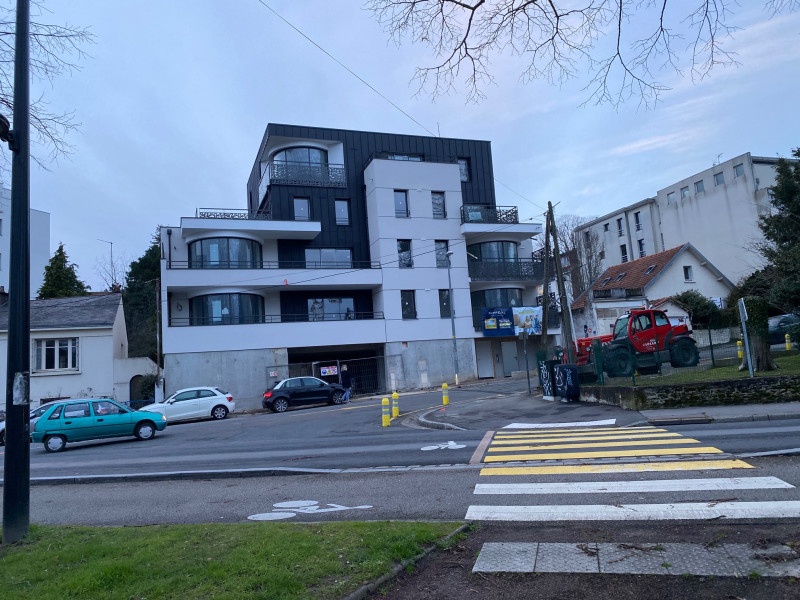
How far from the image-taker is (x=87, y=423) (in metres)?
18.7

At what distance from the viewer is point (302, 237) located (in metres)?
37.8

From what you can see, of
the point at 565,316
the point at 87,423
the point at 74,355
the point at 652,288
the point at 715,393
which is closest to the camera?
the point at 715,393

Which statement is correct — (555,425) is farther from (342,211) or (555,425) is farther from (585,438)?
(342,211)

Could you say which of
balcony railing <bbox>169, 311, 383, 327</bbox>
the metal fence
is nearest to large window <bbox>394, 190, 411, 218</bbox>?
balcony railing <bbox>169, 311, 383, 327</bbox>

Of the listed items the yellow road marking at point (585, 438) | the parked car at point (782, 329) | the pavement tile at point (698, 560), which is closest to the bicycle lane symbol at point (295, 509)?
the pavement tile at point (698, 560)

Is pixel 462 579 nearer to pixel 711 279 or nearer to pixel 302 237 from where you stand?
pixel 302 237

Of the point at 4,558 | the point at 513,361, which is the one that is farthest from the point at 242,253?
the point at 4,558

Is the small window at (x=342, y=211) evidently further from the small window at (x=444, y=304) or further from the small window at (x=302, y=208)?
the small window at (x=444, y=304)

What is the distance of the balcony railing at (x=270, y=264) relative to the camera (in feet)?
113

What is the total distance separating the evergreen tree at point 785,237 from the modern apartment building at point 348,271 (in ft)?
53.9

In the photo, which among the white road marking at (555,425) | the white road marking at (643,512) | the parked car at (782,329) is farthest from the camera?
the parked car at (782,329)

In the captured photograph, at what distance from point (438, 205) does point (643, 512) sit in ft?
115

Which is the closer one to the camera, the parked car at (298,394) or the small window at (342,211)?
the parked car at (298,394)

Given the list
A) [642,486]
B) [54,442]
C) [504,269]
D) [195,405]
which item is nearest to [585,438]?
[642,486]
